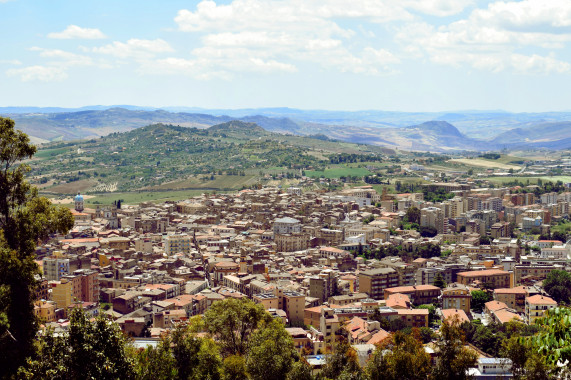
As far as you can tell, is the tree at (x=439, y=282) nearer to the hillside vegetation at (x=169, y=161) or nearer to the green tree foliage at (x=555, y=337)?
the green tree foliage at (x=555, y=337)

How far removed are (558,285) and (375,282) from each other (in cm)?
797

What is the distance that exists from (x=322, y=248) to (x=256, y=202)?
51.7 feet

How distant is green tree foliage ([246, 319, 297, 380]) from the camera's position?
51.9 feet

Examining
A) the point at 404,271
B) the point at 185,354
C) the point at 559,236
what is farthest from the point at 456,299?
the point at 559,236

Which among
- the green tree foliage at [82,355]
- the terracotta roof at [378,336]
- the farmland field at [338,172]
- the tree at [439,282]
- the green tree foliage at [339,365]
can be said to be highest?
the green tree foliage at [82,355]

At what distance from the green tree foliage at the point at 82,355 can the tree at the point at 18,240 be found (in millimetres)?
324

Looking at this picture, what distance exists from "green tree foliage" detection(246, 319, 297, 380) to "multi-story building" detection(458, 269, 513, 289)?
17538 millimetres

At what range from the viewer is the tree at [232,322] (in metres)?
18.5

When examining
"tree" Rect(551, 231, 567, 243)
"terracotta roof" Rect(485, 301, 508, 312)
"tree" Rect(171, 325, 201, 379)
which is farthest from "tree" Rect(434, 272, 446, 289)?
"tree" Rect(171, 325, 201, 379)

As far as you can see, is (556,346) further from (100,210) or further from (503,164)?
(503,164)

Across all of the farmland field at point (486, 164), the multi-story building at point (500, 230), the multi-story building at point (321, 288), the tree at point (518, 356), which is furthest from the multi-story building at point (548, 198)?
the tree at point (518, 356)

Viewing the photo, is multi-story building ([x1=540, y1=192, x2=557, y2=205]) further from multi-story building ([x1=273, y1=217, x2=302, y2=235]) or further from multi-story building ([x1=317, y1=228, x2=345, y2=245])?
multi-story building ([x1=273, y1=217, x2=302, y2=235])

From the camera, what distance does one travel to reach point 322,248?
128 feet

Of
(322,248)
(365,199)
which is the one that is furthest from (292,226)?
(365,199)
